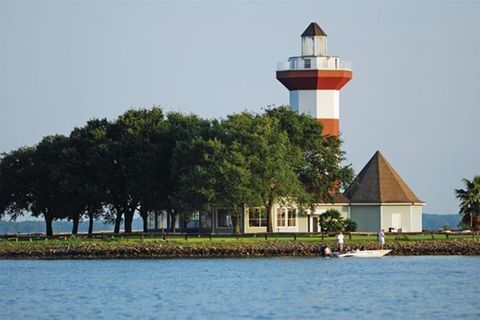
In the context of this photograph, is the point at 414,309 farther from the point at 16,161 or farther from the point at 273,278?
the point at 16,161

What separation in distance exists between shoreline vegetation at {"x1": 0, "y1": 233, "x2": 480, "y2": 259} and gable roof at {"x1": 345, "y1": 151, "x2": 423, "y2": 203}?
11.6 meters

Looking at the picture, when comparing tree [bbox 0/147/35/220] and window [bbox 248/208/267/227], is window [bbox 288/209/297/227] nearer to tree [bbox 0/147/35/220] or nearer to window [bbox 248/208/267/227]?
window [bbox 248/208/267/227]

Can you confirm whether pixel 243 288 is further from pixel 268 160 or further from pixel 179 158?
pixel 179 158

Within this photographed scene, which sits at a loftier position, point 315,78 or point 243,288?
point 315,78

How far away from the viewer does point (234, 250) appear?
83562mm

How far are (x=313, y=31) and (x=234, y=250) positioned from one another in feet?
88.3

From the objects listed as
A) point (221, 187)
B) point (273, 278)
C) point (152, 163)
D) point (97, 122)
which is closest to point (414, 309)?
point (273, 278)

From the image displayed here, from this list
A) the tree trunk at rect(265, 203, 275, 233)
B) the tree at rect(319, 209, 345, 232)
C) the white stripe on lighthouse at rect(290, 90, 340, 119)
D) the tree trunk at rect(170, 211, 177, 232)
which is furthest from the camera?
the white stripe on lighthouse at rect(290, 90, 340, 119)

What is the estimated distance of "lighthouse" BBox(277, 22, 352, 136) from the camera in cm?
10231

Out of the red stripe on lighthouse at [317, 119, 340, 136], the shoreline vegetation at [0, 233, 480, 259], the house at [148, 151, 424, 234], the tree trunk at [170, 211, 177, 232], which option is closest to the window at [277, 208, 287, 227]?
the house at [148, 151, 424, 234]

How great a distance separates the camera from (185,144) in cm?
9444

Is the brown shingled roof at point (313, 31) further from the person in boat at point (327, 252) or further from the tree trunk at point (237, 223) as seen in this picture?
the person in boat at point (327, 252)

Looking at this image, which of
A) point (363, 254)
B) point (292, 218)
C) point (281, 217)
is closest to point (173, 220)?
point (281, 217)

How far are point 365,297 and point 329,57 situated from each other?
151 feet
